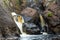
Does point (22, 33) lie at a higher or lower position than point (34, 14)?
lower

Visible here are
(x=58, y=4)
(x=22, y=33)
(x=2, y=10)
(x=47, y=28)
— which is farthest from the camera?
(x=58, y=4)

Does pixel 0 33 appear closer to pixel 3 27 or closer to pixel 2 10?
pixel 3 27

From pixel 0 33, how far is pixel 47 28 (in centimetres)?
2232

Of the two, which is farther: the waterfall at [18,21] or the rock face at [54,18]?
the rock face at [54,18]

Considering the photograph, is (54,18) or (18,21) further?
(54,18)

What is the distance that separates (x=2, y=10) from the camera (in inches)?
591

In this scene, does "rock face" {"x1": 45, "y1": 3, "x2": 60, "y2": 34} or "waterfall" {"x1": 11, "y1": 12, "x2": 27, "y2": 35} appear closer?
"waterfall" {"x1": 11, "y1": 12, "x2": 27, "y2": 35}

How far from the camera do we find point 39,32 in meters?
32.3

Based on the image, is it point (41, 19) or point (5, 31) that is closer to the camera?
point (5, 31)

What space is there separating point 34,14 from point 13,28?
68.0 ft

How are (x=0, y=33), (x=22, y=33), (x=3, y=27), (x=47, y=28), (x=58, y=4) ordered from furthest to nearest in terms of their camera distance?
(x=58, y=4) → (x=47, y=28) → (x=22, y=33) → (x=3, y=27) → (x=0, y=33)

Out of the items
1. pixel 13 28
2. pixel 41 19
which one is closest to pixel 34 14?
pixel 41 19

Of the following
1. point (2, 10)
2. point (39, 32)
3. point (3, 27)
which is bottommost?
point (39, 32)

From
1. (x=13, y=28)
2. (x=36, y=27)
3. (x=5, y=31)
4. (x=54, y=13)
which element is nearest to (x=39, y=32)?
(x=36, y=27)
